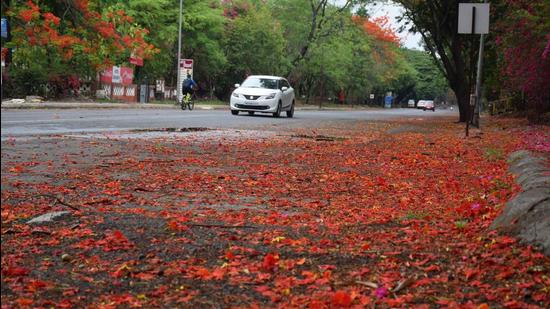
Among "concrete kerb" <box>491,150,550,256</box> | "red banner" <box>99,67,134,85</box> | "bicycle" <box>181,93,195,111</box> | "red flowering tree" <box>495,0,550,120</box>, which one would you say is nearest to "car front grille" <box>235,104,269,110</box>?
"bicycle" <box>181,93,195,111</box>

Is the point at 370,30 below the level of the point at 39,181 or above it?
above

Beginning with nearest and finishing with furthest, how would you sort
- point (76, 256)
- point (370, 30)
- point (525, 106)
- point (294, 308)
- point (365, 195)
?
point (294, 308)
point (76, 256)
point (365, 195)
point (525, 106)
point (370, 30)

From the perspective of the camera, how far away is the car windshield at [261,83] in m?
25.9

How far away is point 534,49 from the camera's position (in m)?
17.0

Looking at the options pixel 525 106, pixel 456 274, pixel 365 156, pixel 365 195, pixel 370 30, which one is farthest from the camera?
pixel 370 30

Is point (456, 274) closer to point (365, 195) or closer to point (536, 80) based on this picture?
point (365, 195)

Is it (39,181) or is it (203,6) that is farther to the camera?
(203,6)

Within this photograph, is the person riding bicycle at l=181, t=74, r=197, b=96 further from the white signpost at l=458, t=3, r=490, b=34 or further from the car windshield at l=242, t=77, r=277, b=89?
the white signpost at l=458, t=3, r=490, b=34

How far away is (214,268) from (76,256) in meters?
0.84

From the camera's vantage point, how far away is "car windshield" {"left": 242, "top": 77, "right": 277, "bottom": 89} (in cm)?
2591

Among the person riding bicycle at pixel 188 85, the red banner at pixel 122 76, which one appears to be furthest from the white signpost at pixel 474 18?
the red banner at pixel 122 76

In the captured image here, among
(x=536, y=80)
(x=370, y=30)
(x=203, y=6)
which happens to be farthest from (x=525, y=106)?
(x=370, y=30)

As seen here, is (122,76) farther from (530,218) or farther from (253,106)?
(530,218)

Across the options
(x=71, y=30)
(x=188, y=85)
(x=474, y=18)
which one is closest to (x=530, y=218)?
(x=71, y=30)
